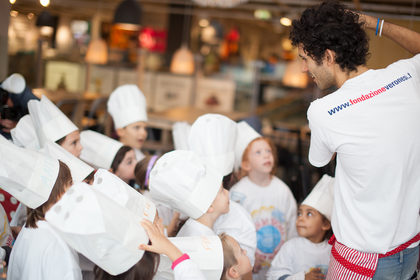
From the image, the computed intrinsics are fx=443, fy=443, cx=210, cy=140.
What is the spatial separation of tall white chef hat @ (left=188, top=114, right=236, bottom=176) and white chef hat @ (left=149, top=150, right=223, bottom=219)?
0.37 m

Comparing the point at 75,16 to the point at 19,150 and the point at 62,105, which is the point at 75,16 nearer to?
the point at 62,105

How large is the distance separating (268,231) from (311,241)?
29 cm

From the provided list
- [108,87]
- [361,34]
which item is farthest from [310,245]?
[108,87]

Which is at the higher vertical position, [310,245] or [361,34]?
[361,34]

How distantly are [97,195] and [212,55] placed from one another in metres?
11.1

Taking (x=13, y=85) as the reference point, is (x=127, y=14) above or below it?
above

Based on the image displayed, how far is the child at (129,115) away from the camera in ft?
8.95

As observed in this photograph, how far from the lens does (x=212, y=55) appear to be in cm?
1203

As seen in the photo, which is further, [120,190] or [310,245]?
[310,245]

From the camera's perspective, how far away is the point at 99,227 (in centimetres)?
115

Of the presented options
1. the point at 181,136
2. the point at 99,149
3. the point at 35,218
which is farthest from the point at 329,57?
the point at 99,149

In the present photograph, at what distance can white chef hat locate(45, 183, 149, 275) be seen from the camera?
1.14 metres

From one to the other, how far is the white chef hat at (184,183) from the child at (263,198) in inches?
25.7

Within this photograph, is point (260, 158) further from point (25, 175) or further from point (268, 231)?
point (25, 175)
